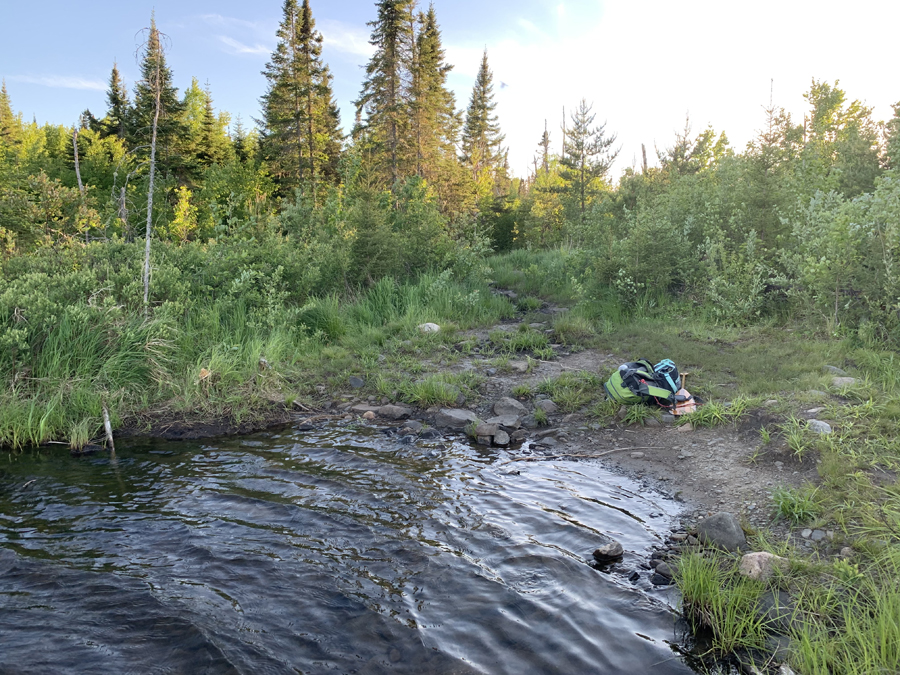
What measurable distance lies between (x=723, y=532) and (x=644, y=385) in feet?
8.35

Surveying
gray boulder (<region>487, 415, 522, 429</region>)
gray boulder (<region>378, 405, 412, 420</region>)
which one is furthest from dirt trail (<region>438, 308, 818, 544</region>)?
gray boulder (<region>378, 405, 412, 420</region>)

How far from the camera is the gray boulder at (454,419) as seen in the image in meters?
6.27

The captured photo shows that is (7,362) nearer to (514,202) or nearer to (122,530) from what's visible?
(122,530)

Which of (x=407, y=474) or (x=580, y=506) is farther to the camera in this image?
(x=407, y=474)

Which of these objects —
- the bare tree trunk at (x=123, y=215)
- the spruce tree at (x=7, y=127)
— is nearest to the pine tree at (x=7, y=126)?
the spruce tree at (x=7, y=127)

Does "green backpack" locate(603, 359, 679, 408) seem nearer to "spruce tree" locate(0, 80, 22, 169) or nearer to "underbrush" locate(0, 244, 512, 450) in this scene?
"underbrush" locate(0, 244, 512, 450)

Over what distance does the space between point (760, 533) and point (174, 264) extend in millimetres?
8808

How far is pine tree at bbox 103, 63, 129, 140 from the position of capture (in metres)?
35.3

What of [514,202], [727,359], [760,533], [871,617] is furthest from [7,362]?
[514,202]

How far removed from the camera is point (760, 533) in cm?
361

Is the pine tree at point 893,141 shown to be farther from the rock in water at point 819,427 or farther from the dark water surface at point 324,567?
the dark water surface at point 324,567

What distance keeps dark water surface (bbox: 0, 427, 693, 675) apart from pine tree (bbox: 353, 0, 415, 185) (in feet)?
63.5

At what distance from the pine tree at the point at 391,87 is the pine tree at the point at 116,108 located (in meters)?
20.8

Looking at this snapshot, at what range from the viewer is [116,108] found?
1426 inches
